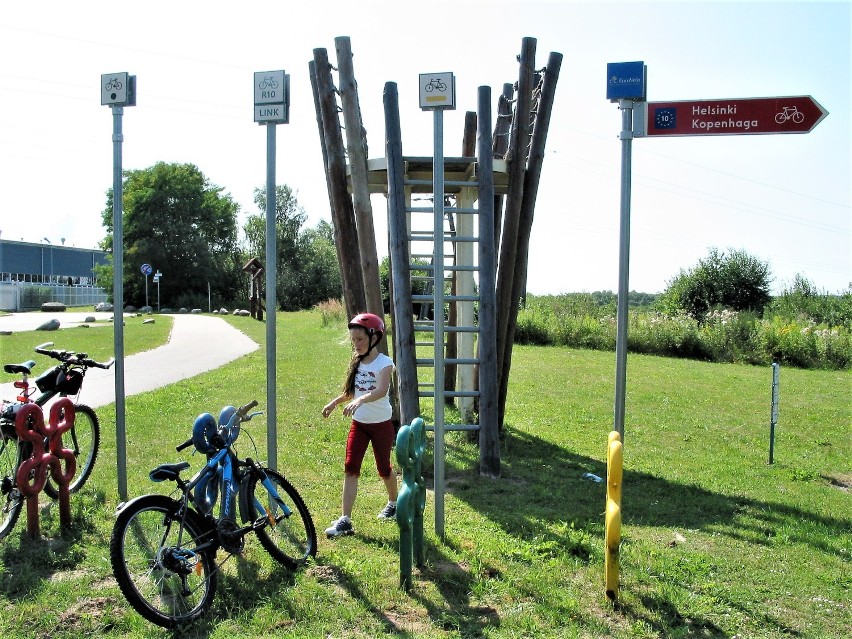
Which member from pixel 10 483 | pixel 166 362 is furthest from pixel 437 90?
pixel 166 362

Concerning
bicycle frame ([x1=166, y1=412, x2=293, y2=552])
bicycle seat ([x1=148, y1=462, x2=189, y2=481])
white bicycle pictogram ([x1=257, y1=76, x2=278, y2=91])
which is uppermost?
white bicycle pictogram ([x1=257, y1=76, x2=278, y2=91])

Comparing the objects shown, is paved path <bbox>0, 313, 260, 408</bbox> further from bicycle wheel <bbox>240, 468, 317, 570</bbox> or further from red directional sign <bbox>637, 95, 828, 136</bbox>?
red directional sign <bbox>637, 95, 828, 136</bbox>

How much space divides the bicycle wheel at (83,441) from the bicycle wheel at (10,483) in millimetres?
885

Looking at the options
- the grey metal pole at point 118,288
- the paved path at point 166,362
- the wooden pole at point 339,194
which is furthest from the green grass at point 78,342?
the grey metal pole at point 118,288

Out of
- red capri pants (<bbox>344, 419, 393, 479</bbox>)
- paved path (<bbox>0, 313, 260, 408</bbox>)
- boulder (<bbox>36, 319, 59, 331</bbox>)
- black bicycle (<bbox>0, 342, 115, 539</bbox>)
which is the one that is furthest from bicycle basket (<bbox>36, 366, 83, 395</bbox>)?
boulder (<bbox>36, 319, 59, 331</bbox>)

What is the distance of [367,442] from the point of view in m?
5.77

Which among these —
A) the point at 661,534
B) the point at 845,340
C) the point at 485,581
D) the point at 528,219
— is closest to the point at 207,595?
the point at 485,581

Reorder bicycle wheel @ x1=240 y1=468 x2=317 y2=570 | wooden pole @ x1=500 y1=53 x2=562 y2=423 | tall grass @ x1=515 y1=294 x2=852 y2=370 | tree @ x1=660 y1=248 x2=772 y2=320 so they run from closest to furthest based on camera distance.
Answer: bicycle wheel @ x1=240 y1=468 x2=317 y2=570
wooden pole @ x1=500 y1=53 x2=562 y2=423
tall grass @ x1=515 y1=294 x2=852 y2=370
tree @ x1=660 y1=248 x2=772 y2=320

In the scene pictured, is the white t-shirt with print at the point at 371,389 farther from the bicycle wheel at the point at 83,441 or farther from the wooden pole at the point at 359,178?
the bicycle wheel at the point at 83,441

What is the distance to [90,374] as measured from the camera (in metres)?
15.3

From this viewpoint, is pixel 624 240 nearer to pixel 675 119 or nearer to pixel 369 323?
pixel 675 119

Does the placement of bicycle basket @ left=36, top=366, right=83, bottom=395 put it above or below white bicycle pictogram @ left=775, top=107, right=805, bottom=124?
below

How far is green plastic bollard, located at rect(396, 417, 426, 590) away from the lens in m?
4.64

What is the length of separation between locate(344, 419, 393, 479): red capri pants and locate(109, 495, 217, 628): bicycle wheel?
1.46 metres
